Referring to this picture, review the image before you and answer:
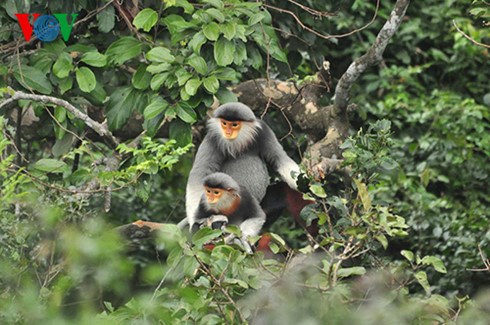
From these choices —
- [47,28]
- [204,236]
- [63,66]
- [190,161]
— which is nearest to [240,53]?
[63,66]

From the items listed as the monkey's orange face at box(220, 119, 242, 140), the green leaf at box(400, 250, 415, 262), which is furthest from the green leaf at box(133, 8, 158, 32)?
the green leaf at box(400, 250, 415, 262)

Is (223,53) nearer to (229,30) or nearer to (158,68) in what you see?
(229,30)

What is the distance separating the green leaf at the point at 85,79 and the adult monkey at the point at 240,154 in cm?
58

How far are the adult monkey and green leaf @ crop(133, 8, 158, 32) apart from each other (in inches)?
19.6

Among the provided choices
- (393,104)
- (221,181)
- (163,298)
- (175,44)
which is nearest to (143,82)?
(175,44)

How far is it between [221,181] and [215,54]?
22.2 inches

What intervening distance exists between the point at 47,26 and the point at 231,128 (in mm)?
997

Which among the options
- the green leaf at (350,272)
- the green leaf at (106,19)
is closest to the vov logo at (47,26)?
the green leaf at (106,19)

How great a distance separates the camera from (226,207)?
4.88 metres

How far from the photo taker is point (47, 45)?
5.16 m

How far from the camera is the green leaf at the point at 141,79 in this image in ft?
16.6

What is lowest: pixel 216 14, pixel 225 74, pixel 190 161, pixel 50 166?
pixel 190 161

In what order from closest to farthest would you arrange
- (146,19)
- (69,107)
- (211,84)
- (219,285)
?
(219,285) < (69,107) < (211,84) < (146,19)

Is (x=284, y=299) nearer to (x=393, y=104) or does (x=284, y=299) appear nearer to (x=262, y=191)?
(x=262, y=191)
